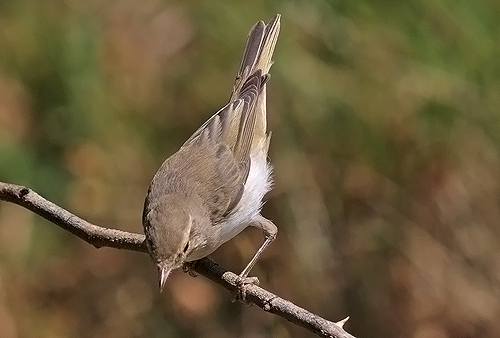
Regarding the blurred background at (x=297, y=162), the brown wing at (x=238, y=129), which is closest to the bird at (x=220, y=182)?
the brown wing at (x=238, y=129)

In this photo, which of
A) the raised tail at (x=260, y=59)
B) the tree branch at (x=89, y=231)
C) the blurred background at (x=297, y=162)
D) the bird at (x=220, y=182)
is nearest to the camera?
the tree branch at (x=89, y=231)

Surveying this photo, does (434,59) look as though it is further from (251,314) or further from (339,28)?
(251,314)

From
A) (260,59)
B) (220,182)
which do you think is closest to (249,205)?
(220,182)

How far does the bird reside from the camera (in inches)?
138

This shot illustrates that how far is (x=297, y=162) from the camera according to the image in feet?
18.8

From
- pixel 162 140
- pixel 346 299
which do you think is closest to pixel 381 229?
pixel 346 299

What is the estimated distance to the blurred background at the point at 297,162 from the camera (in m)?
5.30

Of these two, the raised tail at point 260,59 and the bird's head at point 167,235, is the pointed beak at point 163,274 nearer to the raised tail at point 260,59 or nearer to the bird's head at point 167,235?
the bird's head at point 167,235

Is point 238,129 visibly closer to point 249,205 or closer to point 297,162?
point 249,205

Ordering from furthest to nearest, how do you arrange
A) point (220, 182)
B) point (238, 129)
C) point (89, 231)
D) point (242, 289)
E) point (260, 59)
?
point (260, 59)
point (238, 129)
point (220, 182)
point (242, 289)
point (89, 231)

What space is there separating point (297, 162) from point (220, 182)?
158 centimetres

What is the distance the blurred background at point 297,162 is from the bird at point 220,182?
470 millimetres

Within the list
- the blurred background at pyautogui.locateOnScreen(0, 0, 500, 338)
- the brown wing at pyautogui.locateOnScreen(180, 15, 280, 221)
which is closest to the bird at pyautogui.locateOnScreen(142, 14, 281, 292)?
the brown wing at pyautogui.locateOnScreen(180, 15, 280, 221)

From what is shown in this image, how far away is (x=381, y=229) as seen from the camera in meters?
5.89
